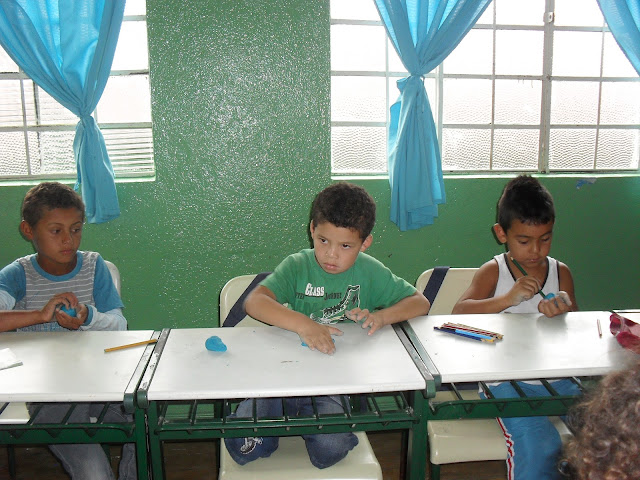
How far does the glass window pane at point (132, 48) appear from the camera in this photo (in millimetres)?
2766

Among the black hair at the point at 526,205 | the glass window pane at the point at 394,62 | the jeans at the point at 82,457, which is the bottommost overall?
the jeans at the point at 82,457

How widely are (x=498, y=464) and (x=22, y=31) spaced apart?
9.43ft

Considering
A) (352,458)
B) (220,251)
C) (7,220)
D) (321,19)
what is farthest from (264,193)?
(352,458)

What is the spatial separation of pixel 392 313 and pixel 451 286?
52 centimetres

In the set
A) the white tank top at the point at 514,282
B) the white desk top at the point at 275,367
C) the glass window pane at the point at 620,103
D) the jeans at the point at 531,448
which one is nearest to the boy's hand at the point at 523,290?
the white tank top at the point at 514,282

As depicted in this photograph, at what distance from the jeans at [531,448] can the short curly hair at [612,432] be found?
108 centimetres

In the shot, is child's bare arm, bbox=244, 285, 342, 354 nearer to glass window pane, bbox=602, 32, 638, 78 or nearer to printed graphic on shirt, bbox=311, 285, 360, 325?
printed graphic on shirt, bbox=311, 285, 360, 325

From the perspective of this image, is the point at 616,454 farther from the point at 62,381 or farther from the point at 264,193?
the point at 264,193

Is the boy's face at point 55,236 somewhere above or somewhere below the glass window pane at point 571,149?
below

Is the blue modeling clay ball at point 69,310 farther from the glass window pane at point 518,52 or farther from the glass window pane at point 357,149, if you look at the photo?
the glass window pane at point 518,52

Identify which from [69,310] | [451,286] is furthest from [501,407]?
[69,310]

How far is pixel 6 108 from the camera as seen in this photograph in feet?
9.27

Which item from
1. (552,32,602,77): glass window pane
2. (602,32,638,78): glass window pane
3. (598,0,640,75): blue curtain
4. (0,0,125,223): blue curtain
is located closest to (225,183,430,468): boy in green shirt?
(0,0,125,223): blue curtain

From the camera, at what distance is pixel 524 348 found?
1605 millimetres
